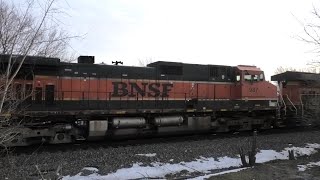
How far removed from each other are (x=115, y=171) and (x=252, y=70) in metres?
12.1

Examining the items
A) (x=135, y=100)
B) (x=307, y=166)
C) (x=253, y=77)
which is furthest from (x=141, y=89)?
(x=307, y=166)

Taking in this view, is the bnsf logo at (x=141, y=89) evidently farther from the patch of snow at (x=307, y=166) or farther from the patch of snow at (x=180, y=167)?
the patch of snow at (x=307, y=166)

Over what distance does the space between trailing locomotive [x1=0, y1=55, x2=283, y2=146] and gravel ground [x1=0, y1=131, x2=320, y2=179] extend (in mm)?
1128

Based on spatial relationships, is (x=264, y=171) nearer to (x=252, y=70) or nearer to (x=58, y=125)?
(x=58, y=125)

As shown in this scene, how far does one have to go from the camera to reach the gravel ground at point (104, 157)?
29.7ft

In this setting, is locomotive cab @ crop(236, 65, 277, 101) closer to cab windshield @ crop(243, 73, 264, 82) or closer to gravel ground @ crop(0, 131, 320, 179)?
cab windshield @ crop(243, 73, 264, 82)

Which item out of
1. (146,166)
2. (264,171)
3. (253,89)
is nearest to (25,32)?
(146,166)

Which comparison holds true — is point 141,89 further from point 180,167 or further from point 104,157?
point 180,167

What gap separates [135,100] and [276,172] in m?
7.58

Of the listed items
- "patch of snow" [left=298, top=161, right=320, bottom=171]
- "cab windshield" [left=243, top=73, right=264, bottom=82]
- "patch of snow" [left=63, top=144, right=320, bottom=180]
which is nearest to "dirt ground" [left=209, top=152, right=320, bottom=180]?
"patch of snow" [left=298, top=161, right=320, bottom=171]

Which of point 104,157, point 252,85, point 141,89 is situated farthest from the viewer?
point 252,85

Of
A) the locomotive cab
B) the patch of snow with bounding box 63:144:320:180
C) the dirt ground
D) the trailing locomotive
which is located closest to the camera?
the dirt ground

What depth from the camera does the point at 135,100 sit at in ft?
51.0

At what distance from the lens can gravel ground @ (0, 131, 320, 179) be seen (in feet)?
29.7
